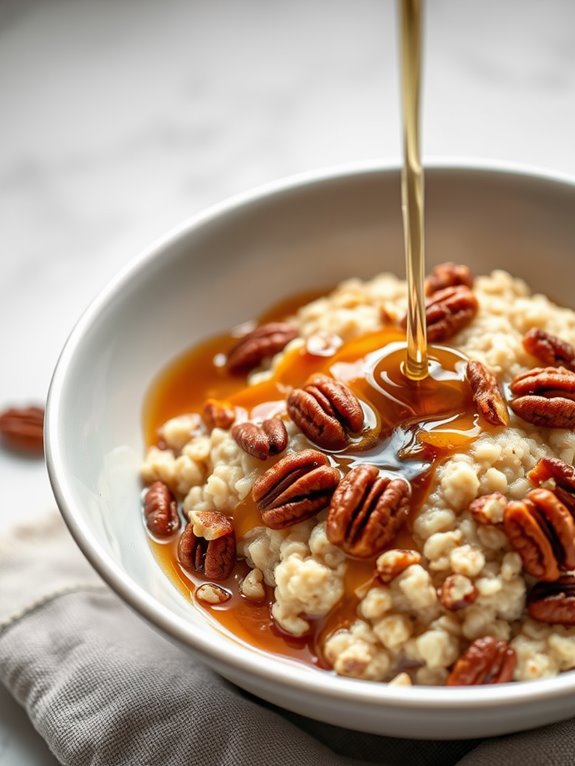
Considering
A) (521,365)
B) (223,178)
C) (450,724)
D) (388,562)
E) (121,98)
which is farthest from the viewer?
(121,98)

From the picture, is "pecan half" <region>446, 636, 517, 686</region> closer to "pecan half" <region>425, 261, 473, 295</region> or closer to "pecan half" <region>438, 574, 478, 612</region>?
"pecan half" <region>438, 574, 478, 612</region>

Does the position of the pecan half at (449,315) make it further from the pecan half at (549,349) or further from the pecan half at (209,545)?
the pecan half at (209,545)

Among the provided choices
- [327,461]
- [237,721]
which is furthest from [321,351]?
[237,721]

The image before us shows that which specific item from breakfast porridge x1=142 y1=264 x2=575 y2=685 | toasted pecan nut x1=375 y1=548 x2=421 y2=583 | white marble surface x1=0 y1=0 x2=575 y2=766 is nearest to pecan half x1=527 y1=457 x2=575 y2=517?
breakfast porridge x1=142 y1=264 x2=575 y2=685

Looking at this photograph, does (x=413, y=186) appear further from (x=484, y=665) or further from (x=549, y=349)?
(x=484, y=665)

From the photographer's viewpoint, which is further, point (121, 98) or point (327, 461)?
point (121, 98)

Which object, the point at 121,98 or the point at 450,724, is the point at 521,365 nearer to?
the point at 450,724

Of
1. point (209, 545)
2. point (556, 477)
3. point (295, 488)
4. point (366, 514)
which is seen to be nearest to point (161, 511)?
point (209, 545)

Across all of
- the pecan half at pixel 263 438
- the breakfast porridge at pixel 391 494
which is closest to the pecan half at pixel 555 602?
the breakfast porridge at pixel 391 494
